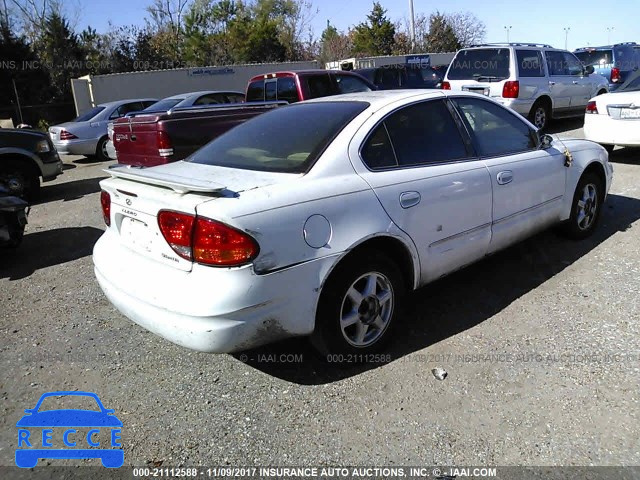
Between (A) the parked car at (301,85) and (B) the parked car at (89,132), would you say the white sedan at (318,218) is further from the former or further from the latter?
(B) the parked car at (89,132)

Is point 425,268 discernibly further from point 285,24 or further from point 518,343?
point 285,24

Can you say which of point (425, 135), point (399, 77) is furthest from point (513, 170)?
point (399, 77)

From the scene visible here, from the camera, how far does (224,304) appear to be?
2541 millimetres

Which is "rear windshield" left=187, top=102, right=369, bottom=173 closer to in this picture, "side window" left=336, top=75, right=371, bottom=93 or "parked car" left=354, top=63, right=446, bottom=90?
"side window" left=336, top=75, right=371, bottom=93

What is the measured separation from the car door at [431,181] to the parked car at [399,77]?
10.5 m

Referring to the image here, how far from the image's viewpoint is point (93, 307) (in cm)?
425

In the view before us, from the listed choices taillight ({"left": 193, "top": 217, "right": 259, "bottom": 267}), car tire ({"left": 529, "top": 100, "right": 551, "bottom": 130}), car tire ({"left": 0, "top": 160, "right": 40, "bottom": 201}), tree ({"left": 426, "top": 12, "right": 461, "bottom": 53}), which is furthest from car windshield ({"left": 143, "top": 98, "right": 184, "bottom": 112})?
tree ({"left": 426, "top": 12, "right": 461, "bottom": 53})

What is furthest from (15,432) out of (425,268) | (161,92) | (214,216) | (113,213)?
(161,92)

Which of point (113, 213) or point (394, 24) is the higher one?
point (394, 24)

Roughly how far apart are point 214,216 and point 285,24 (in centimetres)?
4779

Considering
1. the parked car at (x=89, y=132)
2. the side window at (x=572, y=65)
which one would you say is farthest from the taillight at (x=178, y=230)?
the side window at (x=572, y=65)

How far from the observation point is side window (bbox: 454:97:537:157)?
3.91 m

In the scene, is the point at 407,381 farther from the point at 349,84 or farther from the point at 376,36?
the point at 376,36

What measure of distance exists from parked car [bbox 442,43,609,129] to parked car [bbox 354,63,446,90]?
113 inches
